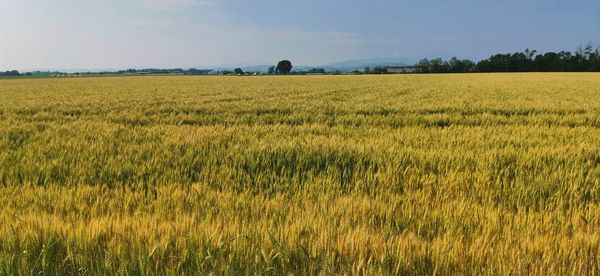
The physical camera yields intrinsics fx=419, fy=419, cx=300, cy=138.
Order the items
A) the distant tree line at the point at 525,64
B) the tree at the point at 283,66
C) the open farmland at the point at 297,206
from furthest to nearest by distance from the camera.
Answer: the tree at the point at 283,66 < the distant tree line at the point at 525,64 < the open farmland at the point at 297,206

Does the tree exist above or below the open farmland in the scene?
above

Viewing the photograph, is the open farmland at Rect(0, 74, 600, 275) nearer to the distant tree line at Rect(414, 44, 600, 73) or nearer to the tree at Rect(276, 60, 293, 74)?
the distant tree line at Rect(414, 44, 600, 73)

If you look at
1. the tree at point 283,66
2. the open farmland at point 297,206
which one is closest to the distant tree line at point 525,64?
the tree at point 283,66

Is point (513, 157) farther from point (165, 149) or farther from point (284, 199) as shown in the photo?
point (165, 149)

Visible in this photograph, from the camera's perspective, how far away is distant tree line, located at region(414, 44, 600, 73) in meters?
107

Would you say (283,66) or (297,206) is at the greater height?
(283,66)

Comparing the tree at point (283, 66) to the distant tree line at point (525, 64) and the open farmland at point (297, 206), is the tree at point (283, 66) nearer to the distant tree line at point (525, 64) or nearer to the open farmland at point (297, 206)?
the distant tree line at point (525, 64)

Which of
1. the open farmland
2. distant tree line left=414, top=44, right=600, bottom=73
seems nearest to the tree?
distant tree line left=414, top=44, right=600, bottom=73

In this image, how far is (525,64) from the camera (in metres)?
114

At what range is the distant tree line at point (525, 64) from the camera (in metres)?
107

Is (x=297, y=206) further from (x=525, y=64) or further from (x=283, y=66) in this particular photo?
(x=283, y=66)

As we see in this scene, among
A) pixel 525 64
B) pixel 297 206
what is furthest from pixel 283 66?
pixel 297 206

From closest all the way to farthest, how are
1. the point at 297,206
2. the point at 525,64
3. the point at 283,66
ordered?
the point at 297,206 → the point at 525,64 → the point at 283,66

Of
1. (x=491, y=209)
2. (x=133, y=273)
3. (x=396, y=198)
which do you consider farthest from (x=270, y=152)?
(x=133, y=273)
